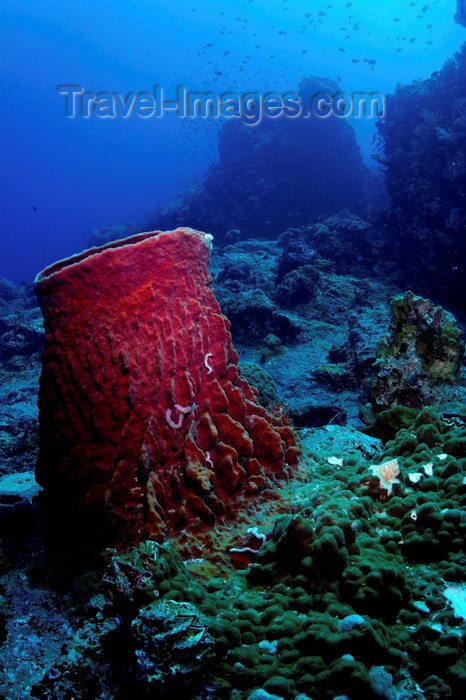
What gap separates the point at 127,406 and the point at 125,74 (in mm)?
150566

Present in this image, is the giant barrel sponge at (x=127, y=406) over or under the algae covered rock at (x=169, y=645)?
over

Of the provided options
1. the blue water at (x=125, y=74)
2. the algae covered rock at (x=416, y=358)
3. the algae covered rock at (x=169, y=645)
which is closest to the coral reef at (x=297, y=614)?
the algae covered rock at (x=169, y=645)

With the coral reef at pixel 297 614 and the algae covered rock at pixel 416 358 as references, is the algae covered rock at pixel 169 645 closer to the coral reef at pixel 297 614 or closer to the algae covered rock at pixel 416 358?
the coral reef at pixel 297 614

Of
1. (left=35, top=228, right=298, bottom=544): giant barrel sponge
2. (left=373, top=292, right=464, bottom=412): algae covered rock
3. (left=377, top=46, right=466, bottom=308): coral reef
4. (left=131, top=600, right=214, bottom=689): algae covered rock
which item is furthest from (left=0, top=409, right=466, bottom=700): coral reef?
(left=377, top=46, right=466, bottom=308): coral reef

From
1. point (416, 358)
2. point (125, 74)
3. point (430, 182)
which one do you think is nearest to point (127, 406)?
point (416, 358)

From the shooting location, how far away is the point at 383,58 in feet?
304

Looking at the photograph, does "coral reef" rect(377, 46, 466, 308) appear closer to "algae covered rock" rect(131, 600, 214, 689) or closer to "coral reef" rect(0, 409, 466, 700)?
"coral reef" rect(0, 409, 466, 700)

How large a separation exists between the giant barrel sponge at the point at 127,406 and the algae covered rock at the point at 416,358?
2935 millimetres

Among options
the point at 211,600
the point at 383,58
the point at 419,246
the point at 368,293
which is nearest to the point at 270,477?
the point at 211,600

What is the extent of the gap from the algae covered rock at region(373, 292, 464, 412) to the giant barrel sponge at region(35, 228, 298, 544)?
2.94 m

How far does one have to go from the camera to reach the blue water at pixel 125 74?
85.4 meters

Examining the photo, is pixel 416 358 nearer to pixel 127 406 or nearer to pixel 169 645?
pixel 127 406

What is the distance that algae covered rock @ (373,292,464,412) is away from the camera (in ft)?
15.4

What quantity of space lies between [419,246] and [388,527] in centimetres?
1083
